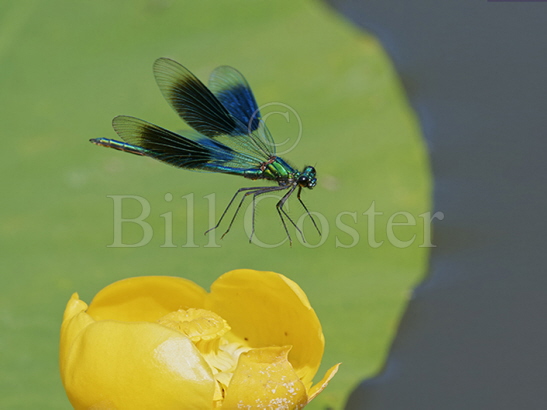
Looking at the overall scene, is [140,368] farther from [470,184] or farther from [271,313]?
[470,184]

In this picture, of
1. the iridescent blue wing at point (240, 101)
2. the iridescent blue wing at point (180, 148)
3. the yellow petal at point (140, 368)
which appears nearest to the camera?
the yellow petal at point (140, 368)

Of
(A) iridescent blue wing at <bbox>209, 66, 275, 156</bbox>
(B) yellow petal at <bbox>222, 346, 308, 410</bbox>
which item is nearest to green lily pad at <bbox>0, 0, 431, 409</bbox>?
(A) iridescent blue wing at <bbox>209, 66, 275, 156</bbox>

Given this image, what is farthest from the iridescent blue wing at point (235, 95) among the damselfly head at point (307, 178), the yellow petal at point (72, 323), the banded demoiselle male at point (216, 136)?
the yellow petal at point (72, 323)

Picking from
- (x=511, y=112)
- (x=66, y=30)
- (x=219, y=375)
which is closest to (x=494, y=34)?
(x=511, y=112)

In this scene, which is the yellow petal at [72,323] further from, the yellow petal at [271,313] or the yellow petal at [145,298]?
the yellow petal at [271,313]

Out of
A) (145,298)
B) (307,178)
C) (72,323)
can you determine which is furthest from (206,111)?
(72,323)

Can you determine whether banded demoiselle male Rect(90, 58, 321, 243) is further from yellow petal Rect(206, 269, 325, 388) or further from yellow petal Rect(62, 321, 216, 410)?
yellow petal Rect(62, 321, 216, 410)
